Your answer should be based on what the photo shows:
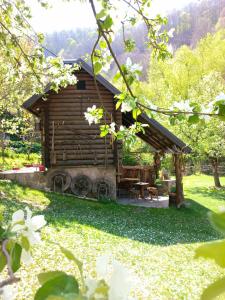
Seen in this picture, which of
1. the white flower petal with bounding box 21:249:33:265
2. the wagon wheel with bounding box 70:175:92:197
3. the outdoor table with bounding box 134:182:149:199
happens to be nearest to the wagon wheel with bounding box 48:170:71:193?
the wagon wheel with bounding box 70:175:92:197

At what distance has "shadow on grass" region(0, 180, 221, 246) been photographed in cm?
1076

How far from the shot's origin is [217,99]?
139cm

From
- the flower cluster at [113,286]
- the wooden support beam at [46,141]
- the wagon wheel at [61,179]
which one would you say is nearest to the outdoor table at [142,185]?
the wagon wheel at [61,179]

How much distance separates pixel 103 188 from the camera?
1558 cm

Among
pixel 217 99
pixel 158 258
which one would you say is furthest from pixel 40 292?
pixel 158 258

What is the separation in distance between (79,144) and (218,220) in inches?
592

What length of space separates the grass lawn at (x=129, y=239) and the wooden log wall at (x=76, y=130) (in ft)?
5.29

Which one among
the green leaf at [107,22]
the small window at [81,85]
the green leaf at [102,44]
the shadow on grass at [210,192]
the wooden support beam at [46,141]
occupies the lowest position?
the shadow on grass at [210,192]

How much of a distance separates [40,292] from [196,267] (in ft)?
28.7

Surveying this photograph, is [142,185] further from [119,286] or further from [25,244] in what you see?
[119,286]

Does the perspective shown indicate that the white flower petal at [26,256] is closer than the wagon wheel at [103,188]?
Yes

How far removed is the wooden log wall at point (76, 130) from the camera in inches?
601

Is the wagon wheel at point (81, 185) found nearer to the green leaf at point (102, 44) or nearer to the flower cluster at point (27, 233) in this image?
the green leaf at point (102, 44)

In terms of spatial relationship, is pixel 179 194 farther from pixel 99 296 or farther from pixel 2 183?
pixel 99 296
